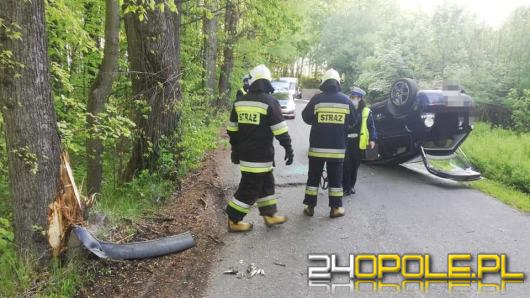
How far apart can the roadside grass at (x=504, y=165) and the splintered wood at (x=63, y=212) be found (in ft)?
21.6

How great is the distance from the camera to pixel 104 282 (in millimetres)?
3855

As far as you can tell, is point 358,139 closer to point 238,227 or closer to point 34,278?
point 238,227

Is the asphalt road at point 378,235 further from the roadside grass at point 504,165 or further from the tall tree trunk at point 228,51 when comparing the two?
the tall tree trunk at point 228,51

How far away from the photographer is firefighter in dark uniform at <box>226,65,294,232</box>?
5.26 m

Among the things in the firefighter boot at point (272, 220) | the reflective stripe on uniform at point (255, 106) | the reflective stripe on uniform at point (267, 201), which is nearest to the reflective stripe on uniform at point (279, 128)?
the reflective stripe on uniform at point (255, 106)

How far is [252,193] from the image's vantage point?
5363 millimetres

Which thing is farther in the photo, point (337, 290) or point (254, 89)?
point (254, 89)

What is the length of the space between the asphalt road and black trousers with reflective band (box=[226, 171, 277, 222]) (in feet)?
1.04

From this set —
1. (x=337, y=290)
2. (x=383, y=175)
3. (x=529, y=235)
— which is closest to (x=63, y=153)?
(x=337, y=290)

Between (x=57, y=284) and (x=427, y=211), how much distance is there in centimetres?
515

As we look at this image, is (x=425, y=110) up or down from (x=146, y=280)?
up

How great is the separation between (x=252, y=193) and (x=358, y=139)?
8.62ft

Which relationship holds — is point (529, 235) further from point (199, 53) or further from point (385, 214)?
point (199, 53)

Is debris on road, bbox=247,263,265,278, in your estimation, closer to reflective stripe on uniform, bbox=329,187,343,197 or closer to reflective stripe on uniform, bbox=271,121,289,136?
reflective stripe on uniform, bbox=271,121,289,136
